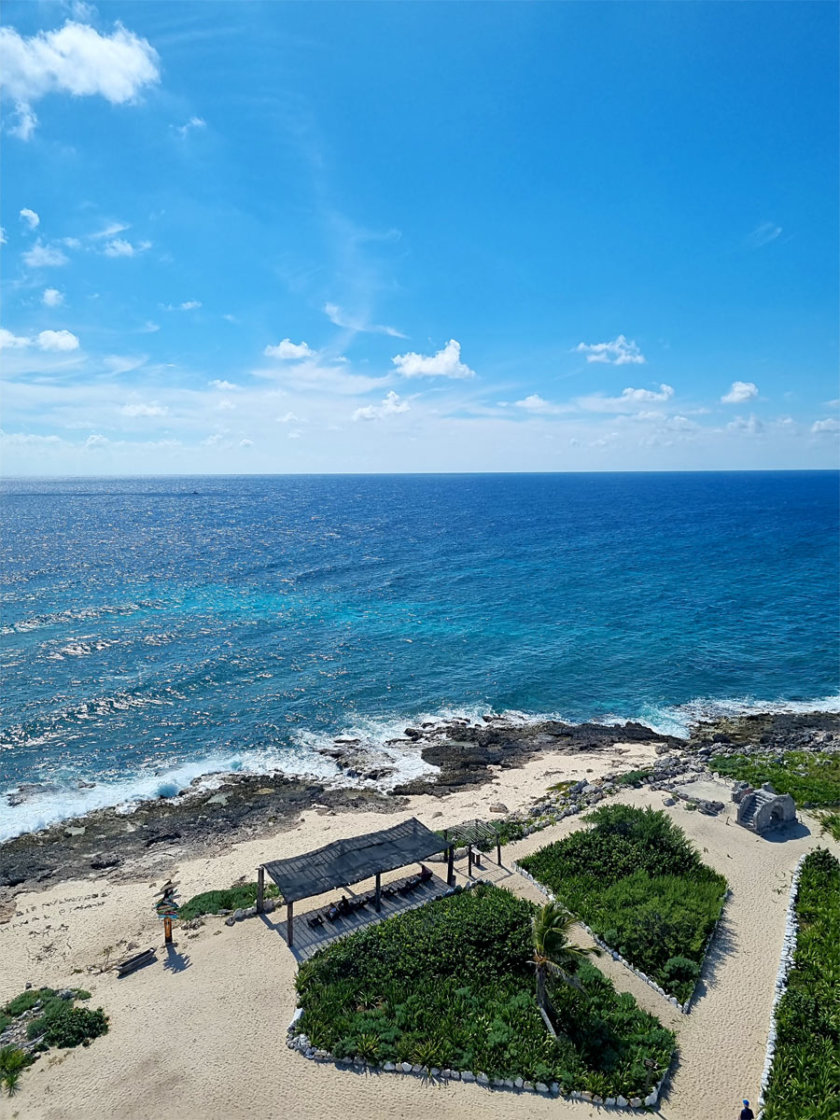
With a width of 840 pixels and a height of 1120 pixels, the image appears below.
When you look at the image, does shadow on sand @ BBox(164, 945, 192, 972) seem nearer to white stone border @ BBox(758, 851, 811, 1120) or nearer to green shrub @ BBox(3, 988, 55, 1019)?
green shrub @ BBox(3, 988, 55, 1019)

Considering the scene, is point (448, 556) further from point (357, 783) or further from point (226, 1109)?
point (226, 1109)

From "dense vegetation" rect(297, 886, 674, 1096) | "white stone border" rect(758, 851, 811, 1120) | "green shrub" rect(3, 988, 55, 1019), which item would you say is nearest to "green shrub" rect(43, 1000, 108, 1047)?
"green shrub" rect(3, 988, 55, 1019)

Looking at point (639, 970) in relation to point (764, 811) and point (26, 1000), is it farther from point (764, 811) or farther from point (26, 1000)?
point (26, 1000)

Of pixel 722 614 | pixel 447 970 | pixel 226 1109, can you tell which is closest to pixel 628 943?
pixel 447 970

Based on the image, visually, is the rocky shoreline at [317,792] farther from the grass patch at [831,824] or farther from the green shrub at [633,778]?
the grass patch at [831,824]

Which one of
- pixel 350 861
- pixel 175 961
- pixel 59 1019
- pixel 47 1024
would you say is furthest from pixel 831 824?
pixel 47 1024
